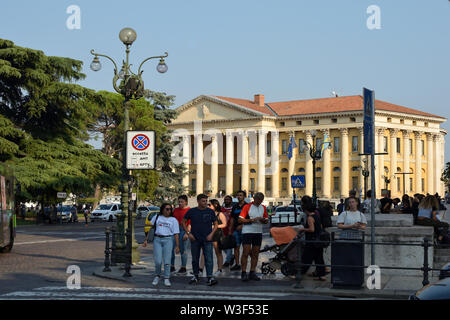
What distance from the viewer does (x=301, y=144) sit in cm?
10594

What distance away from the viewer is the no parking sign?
701 inches

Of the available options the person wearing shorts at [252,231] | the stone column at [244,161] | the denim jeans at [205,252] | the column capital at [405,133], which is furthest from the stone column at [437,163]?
the denim jeans at [205,252]

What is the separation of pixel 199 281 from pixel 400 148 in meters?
93.7

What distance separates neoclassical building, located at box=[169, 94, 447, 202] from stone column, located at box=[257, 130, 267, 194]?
0.14 meters

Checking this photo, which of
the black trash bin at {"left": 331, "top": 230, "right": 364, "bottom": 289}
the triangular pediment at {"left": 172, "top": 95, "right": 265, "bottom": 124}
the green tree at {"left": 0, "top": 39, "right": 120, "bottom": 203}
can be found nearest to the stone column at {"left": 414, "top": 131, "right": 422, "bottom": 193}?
the triangular pediment at {"left": 172, "top": 95, "right": 265, "bottom": 124}

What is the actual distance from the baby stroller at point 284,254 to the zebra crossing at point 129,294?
5.31 feet

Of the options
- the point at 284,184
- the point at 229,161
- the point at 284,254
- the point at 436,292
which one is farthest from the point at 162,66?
the point at 229,161

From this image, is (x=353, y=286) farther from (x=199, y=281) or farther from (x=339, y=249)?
(x=199, y=281)

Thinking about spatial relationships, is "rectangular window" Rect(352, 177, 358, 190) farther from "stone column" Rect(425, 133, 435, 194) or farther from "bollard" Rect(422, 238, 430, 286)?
"bollard" Rect(422, 238, 430, 286)

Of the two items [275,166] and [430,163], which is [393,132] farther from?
[275,166]

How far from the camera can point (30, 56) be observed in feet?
165
